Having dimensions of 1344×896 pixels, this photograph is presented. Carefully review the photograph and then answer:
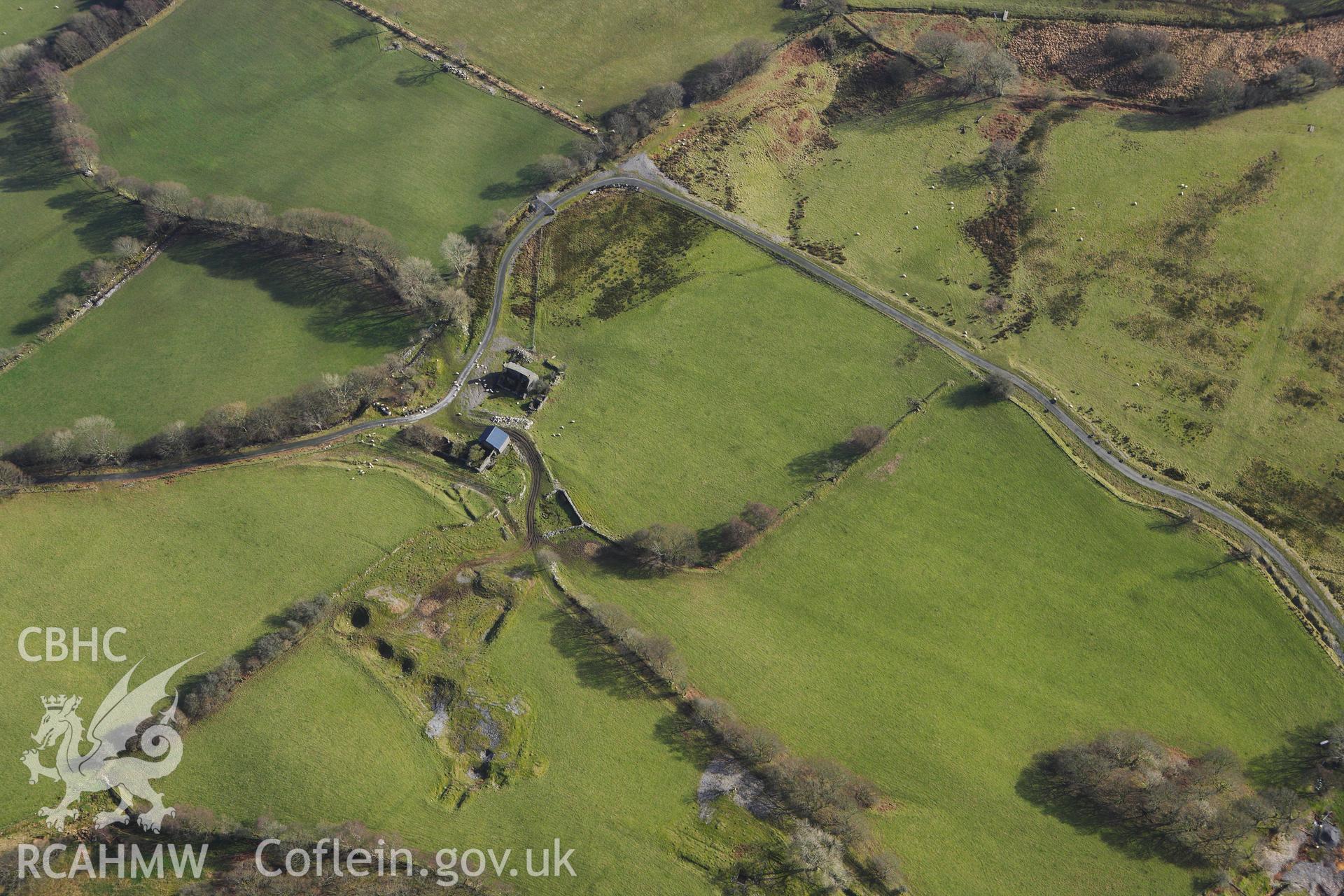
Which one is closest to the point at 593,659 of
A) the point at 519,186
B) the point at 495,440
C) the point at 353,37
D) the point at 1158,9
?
the point at 495,440

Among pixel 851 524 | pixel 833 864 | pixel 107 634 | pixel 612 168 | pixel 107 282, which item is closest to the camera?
pixel 833 864

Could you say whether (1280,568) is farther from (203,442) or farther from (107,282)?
(107,282)

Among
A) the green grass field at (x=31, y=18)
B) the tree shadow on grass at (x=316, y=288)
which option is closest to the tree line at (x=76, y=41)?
the green grass field at (x=31, y=18)

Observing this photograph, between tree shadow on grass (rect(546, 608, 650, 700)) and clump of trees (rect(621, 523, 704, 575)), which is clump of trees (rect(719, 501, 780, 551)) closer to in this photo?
clump of trees (rect(621, 523, 704, 575))

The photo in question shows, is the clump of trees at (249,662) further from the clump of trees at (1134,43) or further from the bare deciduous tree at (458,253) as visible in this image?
the clump of trees at (1134,43)

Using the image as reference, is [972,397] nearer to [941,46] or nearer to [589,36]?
[941,46]

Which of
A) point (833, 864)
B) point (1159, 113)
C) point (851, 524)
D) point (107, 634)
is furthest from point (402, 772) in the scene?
point (1159, 113)
